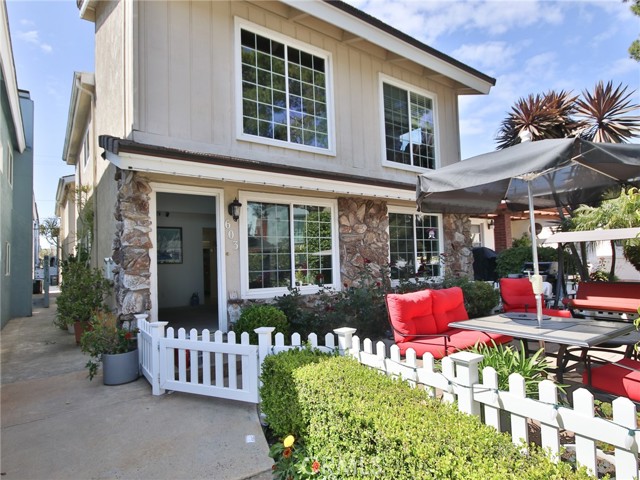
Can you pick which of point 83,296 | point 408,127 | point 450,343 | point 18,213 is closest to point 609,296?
point 450,343

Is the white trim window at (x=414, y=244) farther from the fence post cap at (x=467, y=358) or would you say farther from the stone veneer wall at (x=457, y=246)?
the fence post cap at (x=467, y=358)

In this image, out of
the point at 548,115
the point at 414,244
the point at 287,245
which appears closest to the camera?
the point at 287,245

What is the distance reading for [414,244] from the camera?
972 cm

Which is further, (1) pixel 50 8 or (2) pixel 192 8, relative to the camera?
(1) pixel 50 8

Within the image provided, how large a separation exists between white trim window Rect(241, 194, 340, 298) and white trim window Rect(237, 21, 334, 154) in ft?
4.33

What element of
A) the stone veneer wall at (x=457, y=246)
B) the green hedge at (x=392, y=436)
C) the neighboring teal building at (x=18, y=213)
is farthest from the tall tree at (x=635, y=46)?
the neighboring teal building at (x=18, y=213)

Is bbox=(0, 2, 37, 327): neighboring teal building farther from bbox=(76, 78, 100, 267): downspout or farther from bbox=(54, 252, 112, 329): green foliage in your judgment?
bbox=(54, 252, 112, 329): green foliage

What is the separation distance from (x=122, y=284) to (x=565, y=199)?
314 inches

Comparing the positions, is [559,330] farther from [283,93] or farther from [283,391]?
[283,93]

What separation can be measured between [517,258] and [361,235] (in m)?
6.33

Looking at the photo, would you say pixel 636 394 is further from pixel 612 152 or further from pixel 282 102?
pixel 282 102

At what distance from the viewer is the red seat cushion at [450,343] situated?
4.43 m

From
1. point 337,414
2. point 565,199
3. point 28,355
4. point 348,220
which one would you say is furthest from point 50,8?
point 565,199

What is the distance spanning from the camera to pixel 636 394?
9.42 ft
